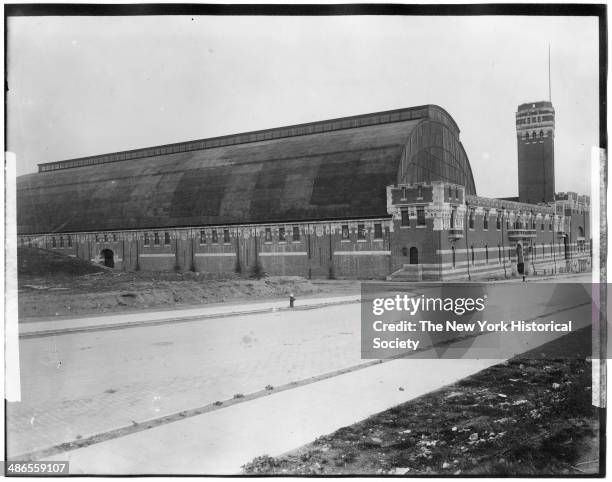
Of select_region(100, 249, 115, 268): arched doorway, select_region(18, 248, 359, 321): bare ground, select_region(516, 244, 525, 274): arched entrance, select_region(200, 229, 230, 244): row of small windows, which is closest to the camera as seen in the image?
select_region(18, 248, 359, 321): bare ground

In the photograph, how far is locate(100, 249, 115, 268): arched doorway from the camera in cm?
5462

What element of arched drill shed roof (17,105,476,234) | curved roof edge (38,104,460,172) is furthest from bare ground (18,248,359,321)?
curved roof edge (38,104,460,172)

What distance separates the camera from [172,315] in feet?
74.3

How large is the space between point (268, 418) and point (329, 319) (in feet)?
41.4

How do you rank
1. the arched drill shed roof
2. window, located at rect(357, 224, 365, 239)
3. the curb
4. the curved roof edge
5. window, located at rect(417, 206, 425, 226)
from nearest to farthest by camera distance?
the curb, window, located at rect(417, 206, 425, 226), window, located at rect(357, 224, 365, 239), the arched drill shed roof, the curved roof edge

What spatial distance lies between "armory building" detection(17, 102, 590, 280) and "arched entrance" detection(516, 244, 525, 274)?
104mm

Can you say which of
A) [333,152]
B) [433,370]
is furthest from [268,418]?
[333,152]

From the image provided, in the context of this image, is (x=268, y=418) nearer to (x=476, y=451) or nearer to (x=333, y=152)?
(x=476, y=451)

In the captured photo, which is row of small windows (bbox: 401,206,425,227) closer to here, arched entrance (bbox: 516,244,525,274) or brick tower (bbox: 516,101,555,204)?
arched entrance (bbox: 516,244,525,274)

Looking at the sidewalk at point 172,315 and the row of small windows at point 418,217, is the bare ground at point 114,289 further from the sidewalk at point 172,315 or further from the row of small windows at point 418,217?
the row of small windows at point 418,217

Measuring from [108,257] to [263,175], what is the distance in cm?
1991

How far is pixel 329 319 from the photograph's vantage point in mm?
21266

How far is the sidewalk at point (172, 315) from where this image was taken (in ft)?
62.2

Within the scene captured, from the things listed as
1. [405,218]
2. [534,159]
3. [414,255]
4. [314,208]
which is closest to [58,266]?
[314,208]
